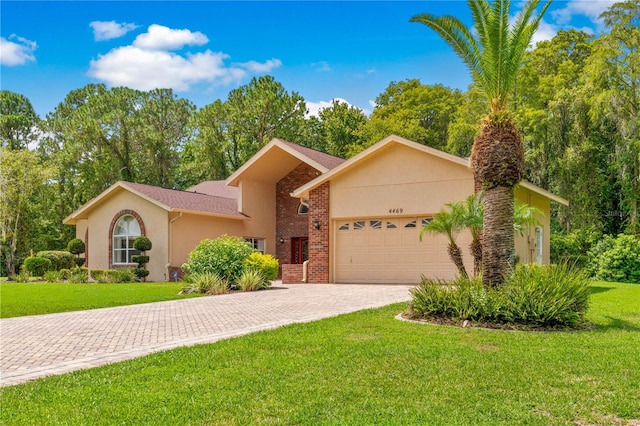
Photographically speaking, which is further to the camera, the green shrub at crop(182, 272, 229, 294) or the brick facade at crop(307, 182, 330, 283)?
the brick facade at crop(307, 182, 330, 283)

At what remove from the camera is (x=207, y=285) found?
16750 mm

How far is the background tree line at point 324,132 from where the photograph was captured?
1037 inches

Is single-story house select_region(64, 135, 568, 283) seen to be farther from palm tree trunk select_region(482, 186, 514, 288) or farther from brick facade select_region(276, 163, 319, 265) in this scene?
palm tree trunk select_region(482, 186, 514, 288)

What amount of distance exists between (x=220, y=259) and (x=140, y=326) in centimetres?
809

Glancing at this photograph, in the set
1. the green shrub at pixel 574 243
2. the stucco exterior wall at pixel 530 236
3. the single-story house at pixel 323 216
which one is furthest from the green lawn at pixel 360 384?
the green shrub at pixel 574 243

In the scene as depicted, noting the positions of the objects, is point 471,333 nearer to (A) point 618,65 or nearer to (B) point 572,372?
(B) point 572,372

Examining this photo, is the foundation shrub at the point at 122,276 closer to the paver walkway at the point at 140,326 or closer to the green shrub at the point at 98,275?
the green shrub at the point at 98,275

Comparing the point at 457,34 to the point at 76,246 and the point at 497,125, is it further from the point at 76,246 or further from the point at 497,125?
the point at 76,246

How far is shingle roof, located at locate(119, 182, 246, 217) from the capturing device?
23938 mm

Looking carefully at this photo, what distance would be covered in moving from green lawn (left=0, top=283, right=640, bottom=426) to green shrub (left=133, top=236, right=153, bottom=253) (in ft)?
54.6

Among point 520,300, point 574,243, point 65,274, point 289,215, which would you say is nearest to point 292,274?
point 289,215

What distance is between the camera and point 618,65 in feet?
84.3

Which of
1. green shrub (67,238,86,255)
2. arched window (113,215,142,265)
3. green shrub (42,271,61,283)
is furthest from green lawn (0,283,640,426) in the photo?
green shrub (67,238,86,255)

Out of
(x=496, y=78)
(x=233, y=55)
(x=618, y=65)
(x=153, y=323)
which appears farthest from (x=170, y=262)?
(x=618, y=65)
